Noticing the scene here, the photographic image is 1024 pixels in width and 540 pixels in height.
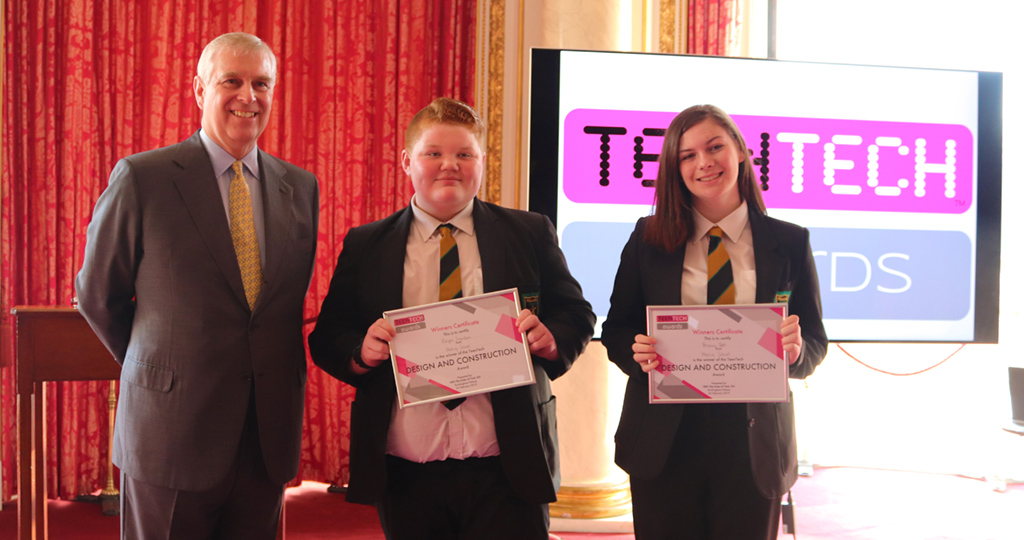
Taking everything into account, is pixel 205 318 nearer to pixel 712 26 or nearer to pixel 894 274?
pixel 894 274

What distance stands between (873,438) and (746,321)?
3.84m

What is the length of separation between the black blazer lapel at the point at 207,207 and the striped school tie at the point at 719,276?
46.1 inches

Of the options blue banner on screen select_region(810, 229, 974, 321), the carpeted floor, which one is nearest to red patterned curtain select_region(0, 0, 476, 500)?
the carpeted floor

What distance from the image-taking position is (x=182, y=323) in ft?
5.34

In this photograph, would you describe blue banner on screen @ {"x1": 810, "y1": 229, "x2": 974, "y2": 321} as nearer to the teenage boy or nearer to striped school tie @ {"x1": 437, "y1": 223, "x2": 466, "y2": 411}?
the teenage boy

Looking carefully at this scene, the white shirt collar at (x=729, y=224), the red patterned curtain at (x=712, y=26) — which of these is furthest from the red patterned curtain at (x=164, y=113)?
the white shirt collar at (x=729, y=224)

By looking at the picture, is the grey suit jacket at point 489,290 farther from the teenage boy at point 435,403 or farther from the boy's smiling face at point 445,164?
the boy's smiling face at point 445,164

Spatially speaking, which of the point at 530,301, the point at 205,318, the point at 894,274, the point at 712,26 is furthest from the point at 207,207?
the point at 712,26

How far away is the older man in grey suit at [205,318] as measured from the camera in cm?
163

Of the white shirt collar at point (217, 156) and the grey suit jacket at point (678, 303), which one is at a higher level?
the white shirt collar at point (217, 156)

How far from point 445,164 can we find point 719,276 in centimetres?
76

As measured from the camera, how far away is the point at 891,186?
11.0 ft

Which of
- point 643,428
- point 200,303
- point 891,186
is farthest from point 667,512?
point 891,186

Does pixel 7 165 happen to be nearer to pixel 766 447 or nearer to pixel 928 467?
pixel 766 447
